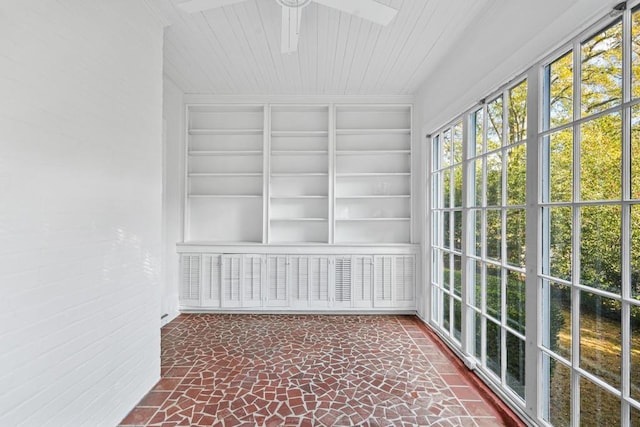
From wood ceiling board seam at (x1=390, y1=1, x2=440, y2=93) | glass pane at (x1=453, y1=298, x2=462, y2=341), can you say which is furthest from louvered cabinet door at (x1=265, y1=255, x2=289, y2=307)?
wood ceiling board seam at (x1=390, y1=1, x2=440, y2=93)

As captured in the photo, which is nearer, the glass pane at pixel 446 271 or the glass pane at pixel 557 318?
the glass pane at pixel 557 318

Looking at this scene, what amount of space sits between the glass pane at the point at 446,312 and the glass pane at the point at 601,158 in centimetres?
190

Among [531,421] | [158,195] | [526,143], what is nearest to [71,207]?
[158,195]

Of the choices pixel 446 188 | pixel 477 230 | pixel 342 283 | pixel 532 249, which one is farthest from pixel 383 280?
pixel 532 249

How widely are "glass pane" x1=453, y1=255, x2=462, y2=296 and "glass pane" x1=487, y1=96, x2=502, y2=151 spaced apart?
3.50 ft

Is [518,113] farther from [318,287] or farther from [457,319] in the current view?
[318,287]

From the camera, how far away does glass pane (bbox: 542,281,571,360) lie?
159 cm

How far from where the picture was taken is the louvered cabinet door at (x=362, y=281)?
394 cm

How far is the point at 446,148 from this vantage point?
322 centimetres

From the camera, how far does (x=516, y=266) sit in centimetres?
200

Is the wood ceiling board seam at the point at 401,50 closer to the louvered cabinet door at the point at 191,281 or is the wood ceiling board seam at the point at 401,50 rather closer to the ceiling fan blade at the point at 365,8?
the ceiling fan blade at the point at 365,8

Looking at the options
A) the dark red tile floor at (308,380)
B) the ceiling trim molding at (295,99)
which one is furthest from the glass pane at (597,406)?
the ceiling trim molding at (295,99)

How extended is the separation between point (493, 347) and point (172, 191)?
3743 mm

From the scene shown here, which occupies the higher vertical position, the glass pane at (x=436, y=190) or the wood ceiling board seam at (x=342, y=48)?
the wood ceiling board seam at (x=342, y=48)
